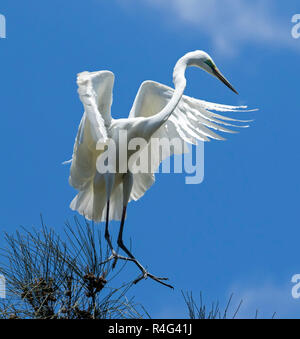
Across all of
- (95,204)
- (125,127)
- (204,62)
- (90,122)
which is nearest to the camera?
(90,122)

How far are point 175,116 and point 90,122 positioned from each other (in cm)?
112

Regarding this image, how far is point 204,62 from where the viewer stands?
15.7ft

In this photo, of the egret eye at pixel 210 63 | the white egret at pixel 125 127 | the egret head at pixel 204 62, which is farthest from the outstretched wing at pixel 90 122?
the egret eye at pixel 210 63

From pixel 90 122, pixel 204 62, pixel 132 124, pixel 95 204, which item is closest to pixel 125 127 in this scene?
pixel 132 124

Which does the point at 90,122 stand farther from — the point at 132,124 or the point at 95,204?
the point at 95,204

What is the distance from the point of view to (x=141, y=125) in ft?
14.2

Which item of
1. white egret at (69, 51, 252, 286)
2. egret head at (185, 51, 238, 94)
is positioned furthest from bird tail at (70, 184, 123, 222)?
egret head at (185, 51, 238, 94)

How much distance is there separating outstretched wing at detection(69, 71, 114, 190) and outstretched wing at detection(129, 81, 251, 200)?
448 millimetres

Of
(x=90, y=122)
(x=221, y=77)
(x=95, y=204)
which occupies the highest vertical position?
(x=221, y=77)

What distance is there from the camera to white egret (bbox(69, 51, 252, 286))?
4145 millimetres
